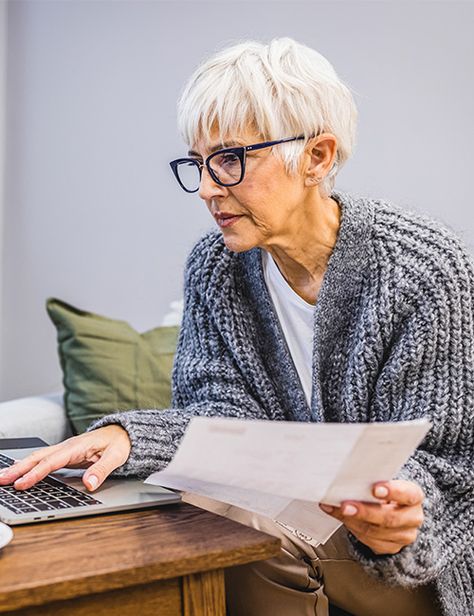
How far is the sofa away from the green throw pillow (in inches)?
1.1

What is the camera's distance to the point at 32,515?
945 mm

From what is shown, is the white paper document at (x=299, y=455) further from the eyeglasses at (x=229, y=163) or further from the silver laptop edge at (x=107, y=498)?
the eyeglasses at (x=229, y=163)

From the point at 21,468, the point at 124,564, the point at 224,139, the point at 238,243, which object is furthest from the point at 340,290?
the point at 124,564

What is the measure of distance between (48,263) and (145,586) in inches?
79.8

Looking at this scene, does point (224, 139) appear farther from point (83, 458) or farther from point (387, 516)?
point (387, 516)

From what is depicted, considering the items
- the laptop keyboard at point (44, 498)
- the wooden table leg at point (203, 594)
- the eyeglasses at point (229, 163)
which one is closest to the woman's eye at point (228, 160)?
the eyeglasses at point (229, 163)

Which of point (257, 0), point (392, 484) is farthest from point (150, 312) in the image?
point (392, 484)

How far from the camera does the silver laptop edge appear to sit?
0.94 meters

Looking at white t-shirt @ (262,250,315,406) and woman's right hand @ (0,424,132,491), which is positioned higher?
white t-shirt @ (262,250,315,406)

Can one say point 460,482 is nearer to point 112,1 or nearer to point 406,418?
point 406,418

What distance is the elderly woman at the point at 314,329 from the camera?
47.5 inches

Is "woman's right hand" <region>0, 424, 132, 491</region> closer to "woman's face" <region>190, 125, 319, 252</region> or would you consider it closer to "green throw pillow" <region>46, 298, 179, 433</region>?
"woman's face" <region>190, 125, 319, 252</region>

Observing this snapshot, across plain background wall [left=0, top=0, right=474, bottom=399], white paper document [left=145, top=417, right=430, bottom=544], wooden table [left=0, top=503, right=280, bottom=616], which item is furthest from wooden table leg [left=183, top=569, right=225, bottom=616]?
plain background wall [left=0, top=0, right=474, bottom=399]

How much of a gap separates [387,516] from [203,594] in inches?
8.2
